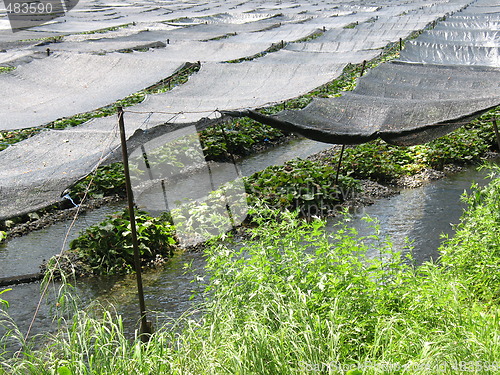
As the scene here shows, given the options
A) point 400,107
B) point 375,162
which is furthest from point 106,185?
point 400,107

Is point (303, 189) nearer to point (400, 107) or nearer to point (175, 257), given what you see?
point (400, 107)

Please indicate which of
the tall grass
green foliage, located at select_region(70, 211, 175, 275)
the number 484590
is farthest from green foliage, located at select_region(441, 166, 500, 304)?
the number 484590

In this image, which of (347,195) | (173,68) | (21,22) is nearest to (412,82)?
(347,195)

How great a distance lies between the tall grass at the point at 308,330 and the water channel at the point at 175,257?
4.18 feet

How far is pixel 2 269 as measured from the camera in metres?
8.42

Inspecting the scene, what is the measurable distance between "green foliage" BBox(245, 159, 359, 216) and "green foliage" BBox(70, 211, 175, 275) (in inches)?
67.6
